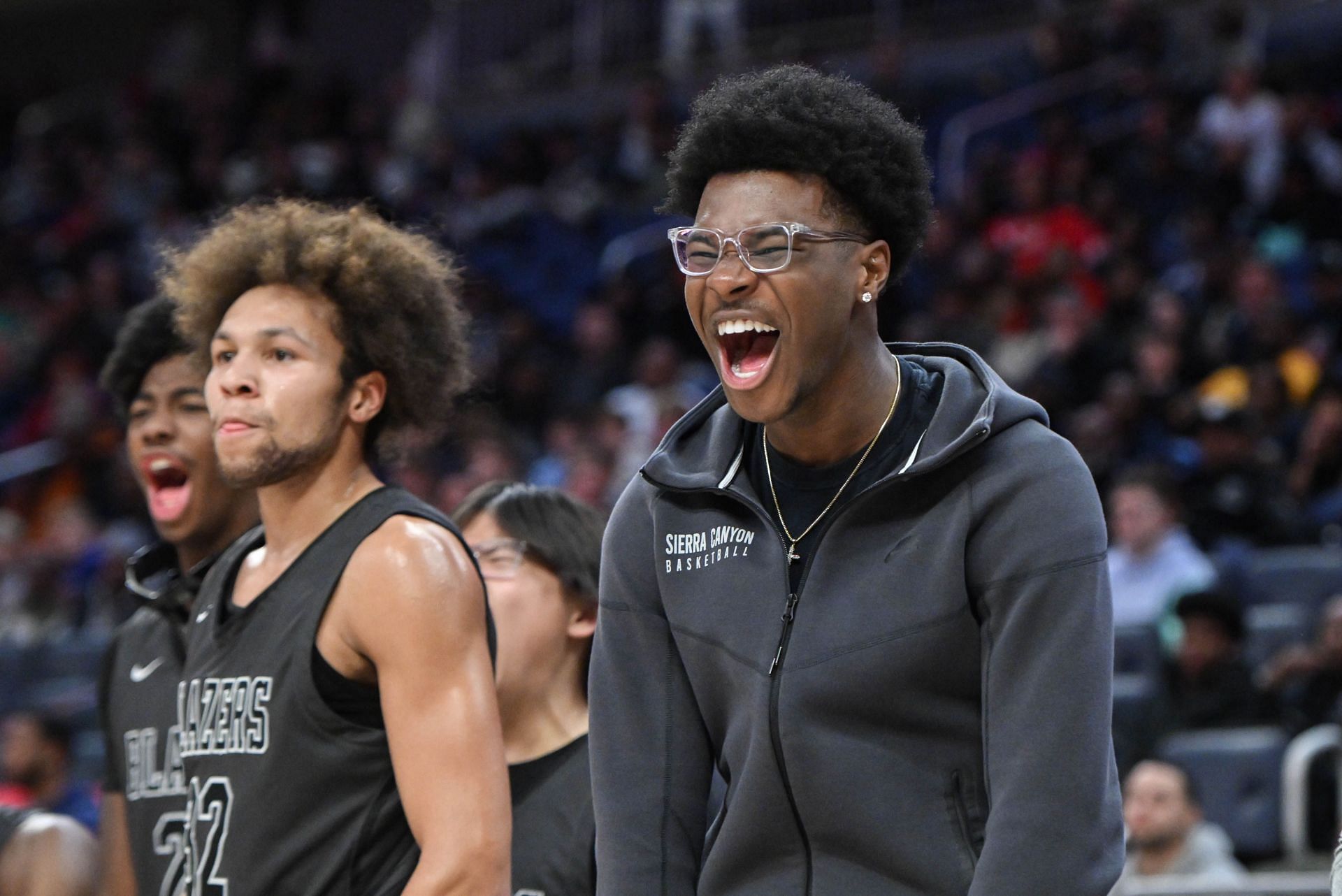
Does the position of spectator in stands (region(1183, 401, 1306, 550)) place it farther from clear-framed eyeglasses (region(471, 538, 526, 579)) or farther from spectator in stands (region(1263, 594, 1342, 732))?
clear-framed eyeglasses (region(471, 538, 526, 579))

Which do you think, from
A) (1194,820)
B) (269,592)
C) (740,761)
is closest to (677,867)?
(740,761)

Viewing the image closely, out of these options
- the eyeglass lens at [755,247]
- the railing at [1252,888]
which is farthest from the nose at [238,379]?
the railing at [1252,888]

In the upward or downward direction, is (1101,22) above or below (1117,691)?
above

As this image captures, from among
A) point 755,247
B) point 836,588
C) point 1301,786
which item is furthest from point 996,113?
point 836,588

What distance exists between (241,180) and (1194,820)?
12604 mm

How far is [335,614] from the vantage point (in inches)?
116

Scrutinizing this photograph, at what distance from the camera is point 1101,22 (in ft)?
42.4

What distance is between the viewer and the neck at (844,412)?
2.49 m

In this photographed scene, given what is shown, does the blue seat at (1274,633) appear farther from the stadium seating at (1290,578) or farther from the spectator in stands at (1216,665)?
the spectator in stands at (1216,665)

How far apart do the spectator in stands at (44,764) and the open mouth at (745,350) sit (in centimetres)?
583

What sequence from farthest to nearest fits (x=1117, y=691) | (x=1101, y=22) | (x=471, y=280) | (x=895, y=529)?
(x=1101, y=22), (x=1117, y=691), (x=471, y=280), (x=895, y=529)

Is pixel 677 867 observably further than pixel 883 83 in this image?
No

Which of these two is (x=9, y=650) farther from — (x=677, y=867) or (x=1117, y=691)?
(x=677, y=867)

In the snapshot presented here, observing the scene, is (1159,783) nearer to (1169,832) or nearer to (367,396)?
(1169,832)
